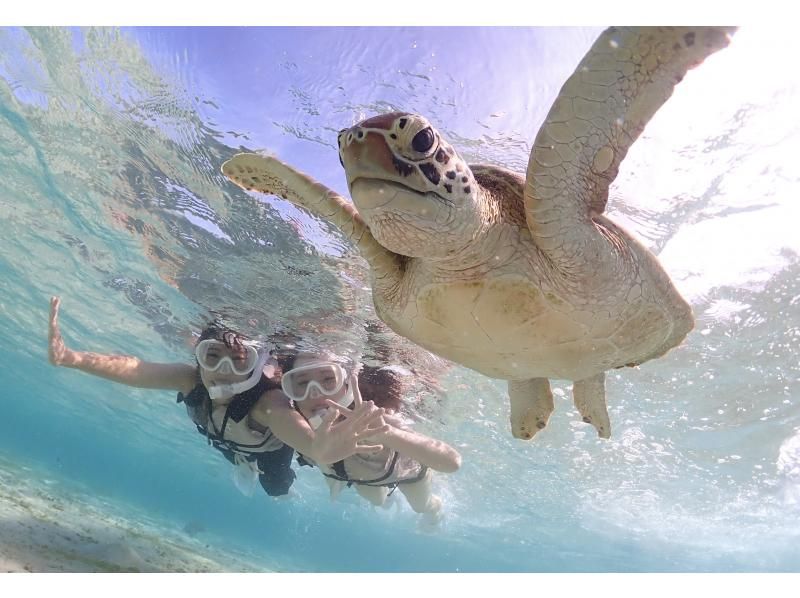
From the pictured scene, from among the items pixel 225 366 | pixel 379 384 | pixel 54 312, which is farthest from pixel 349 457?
pixel 379 384

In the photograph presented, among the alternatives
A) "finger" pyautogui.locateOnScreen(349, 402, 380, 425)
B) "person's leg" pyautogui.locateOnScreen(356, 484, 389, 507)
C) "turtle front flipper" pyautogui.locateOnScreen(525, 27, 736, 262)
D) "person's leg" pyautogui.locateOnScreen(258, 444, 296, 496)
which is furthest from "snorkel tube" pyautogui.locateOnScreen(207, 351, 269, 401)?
"turtle front flipper" pyautogui.locateOnScreen(525, 27, 736, 262)

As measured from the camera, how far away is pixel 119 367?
20.5ft

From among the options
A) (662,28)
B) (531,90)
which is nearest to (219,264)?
(531,90)

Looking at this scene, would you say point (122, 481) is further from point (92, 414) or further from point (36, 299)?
point (36, 299)

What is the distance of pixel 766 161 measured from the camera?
5.52m

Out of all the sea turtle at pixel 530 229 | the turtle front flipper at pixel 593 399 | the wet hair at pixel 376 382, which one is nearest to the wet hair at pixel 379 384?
the wet hair at pixel 376 382

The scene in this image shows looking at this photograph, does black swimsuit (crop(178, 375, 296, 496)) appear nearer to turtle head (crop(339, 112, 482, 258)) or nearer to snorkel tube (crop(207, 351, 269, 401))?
snorkel tube (crop(207, 351, 269, 401))

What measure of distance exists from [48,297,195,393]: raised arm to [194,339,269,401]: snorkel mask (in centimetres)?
37

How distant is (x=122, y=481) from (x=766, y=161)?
348 ft

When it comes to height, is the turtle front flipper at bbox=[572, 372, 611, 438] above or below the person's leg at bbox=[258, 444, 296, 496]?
above

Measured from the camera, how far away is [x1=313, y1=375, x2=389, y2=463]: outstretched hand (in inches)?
164

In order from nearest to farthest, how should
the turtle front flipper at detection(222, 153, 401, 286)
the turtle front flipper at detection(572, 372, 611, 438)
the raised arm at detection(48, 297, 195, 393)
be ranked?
1. the turtle front flipper at detection(222, 153, 401, 286)
2. the turtle front flipper at detection(572, 372, 611, 438)
3. the raised arm at detection(48, 297, 195, 393)

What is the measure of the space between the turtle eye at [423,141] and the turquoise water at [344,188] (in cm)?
248

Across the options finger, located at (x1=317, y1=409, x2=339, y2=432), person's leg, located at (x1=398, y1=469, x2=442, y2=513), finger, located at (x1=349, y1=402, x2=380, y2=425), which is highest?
finger, located at (x1=349, y1=402, x2=380, y2=425)
